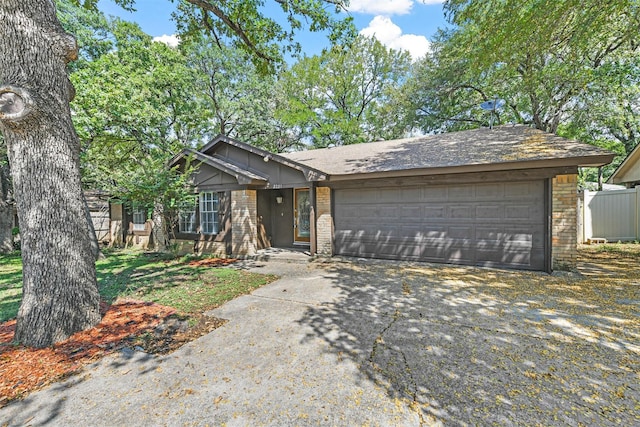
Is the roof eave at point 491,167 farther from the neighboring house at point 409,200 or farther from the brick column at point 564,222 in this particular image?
the brick column at point 564,222

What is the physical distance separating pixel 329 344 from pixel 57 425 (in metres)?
2.47

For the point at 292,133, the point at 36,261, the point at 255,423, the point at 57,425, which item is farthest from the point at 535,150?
the point at 292,133

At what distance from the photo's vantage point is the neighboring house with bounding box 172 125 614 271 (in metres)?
6.42

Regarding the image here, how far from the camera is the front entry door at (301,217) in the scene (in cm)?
1045

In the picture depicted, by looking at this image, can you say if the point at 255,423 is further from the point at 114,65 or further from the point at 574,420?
the point at 114,65

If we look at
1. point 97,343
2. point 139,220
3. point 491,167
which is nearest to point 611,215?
point 491,167

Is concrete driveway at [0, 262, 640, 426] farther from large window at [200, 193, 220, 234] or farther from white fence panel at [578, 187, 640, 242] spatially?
white fence panel at [578, 187, 640, 242]

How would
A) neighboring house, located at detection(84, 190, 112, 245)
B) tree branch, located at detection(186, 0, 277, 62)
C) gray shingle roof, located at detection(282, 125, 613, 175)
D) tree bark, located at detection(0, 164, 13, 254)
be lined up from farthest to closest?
neighboring house, located at detection(84, 190, 112, 245)
tree bark, located at detection(0, 164, 13, 254)
tree branch, located at detection(186, 0, 277, 62)
gray shingle roof, located at detection(282, 125, 613, 175)

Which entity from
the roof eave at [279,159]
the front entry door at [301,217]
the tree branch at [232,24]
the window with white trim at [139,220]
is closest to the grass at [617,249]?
the roof eave at [279,159]

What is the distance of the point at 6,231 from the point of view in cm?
1149

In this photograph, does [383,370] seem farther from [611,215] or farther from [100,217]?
[100,217]

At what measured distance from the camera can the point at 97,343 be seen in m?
3.53

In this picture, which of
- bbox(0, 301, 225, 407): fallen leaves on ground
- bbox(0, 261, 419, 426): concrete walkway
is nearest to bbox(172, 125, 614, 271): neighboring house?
bbox(0, 301, 225, 407): fallen leaves on ground

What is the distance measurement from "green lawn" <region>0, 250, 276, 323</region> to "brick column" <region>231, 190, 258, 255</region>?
1.46 m
